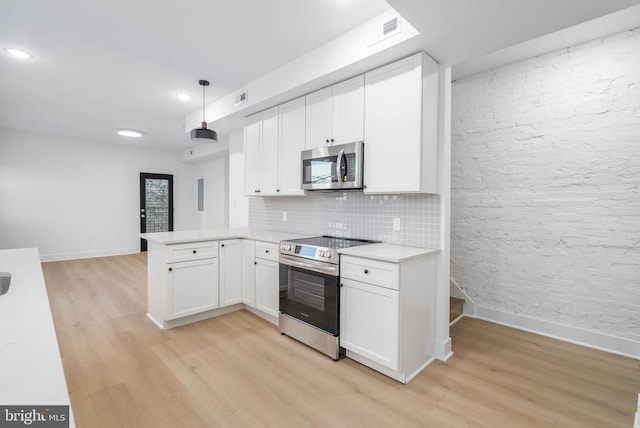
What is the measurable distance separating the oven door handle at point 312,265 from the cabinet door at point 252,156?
1.32 m

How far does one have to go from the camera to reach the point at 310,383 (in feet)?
7.30

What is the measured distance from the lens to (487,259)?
3479 millimetres

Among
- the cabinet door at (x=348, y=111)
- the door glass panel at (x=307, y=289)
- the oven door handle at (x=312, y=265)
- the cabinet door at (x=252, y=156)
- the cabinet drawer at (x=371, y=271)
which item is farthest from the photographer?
the cabinet door at (x=252, y=156)

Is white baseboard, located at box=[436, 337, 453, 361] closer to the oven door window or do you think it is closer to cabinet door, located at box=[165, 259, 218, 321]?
the oven door window

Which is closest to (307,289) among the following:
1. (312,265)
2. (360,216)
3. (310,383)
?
(312,265)

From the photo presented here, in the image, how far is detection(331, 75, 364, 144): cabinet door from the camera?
9.04 ft

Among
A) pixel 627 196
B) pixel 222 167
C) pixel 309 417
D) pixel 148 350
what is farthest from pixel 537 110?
pixel 222 167

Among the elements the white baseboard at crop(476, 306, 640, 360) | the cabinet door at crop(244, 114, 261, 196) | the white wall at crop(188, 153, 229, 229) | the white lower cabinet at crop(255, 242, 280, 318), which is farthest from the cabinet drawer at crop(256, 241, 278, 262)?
the white wall at crop(188, 153, 229, 229)

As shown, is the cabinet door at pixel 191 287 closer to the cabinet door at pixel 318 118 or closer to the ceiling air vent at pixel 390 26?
the cabinet door at pixel 318 118

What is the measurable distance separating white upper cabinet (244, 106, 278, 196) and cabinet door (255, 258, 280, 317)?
91 centimetres

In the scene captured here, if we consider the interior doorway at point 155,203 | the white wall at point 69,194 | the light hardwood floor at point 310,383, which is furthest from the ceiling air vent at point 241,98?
the interior doorway at point 155,203

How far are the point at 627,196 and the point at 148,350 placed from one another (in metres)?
4.37

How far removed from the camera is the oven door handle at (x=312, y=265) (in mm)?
2516

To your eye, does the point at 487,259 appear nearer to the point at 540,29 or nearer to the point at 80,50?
the point at 540,29
